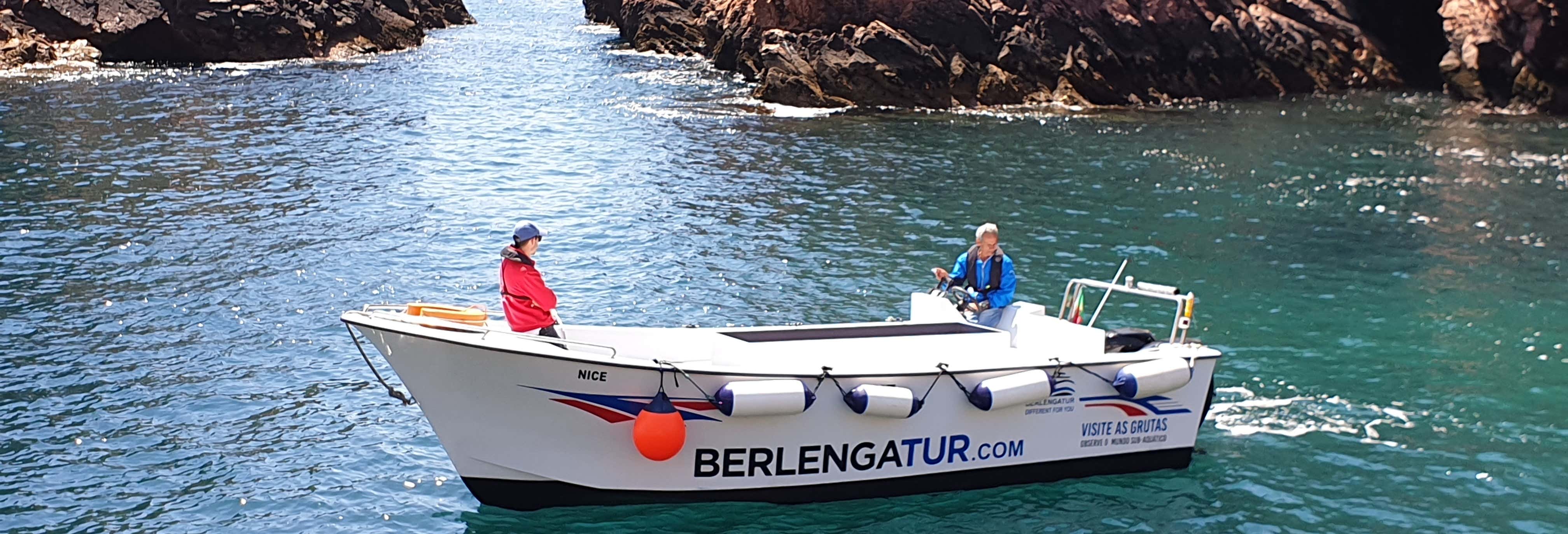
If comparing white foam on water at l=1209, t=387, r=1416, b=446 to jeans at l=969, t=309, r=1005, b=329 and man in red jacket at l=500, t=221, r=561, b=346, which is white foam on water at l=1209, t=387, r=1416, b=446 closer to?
jeans at l=969, t=309, r=1005, b=329

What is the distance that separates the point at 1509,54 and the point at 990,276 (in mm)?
30201

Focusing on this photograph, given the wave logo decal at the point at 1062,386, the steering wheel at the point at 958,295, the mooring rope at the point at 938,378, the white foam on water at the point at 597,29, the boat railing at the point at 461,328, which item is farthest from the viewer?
the white foam on water at the point at 597,29

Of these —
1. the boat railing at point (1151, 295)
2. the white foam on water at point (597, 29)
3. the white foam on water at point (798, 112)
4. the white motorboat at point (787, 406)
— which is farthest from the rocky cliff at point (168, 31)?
the boat railing at point (1151, 295)

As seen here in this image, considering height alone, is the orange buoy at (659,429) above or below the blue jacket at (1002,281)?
below

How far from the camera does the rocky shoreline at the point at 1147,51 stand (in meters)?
37.4

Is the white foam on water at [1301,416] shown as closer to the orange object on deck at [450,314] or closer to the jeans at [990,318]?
the jeans at [990,318]

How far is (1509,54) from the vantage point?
36.9 metres

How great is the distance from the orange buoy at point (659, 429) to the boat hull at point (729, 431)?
0.10 m

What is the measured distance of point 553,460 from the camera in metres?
11.5

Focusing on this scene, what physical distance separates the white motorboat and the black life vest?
653 mm

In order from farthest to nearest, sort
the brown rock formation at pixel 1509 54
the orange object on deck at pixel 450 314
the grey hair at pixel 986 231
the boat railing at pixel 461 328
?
the brown rock formation at pixel 1509 54 < the grey hair at pixel 986 231 < the orange object on deck at pixel 450 314 < the boat railing at pixel 461 328

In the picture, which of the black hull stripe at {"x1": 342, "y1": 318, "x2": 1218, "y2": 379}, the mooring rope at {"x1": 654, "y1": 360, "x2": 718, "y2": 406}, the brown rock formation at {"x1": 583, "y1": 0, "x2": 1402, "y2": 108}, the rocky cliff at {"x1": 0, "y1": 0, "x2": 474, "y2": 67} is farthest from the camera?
the rocky cliff at {"x1": 0, "y1": 0, "x2": 474, "y2": 67}

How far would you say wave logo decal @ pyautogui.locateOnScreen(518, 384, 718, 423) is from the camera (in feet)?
36.6

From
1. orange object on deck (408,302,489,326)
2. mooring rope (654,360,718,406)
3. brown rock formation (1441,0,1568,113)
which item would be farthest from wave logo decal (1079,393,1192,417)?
brown rock formation (1441,0,1568,113)
